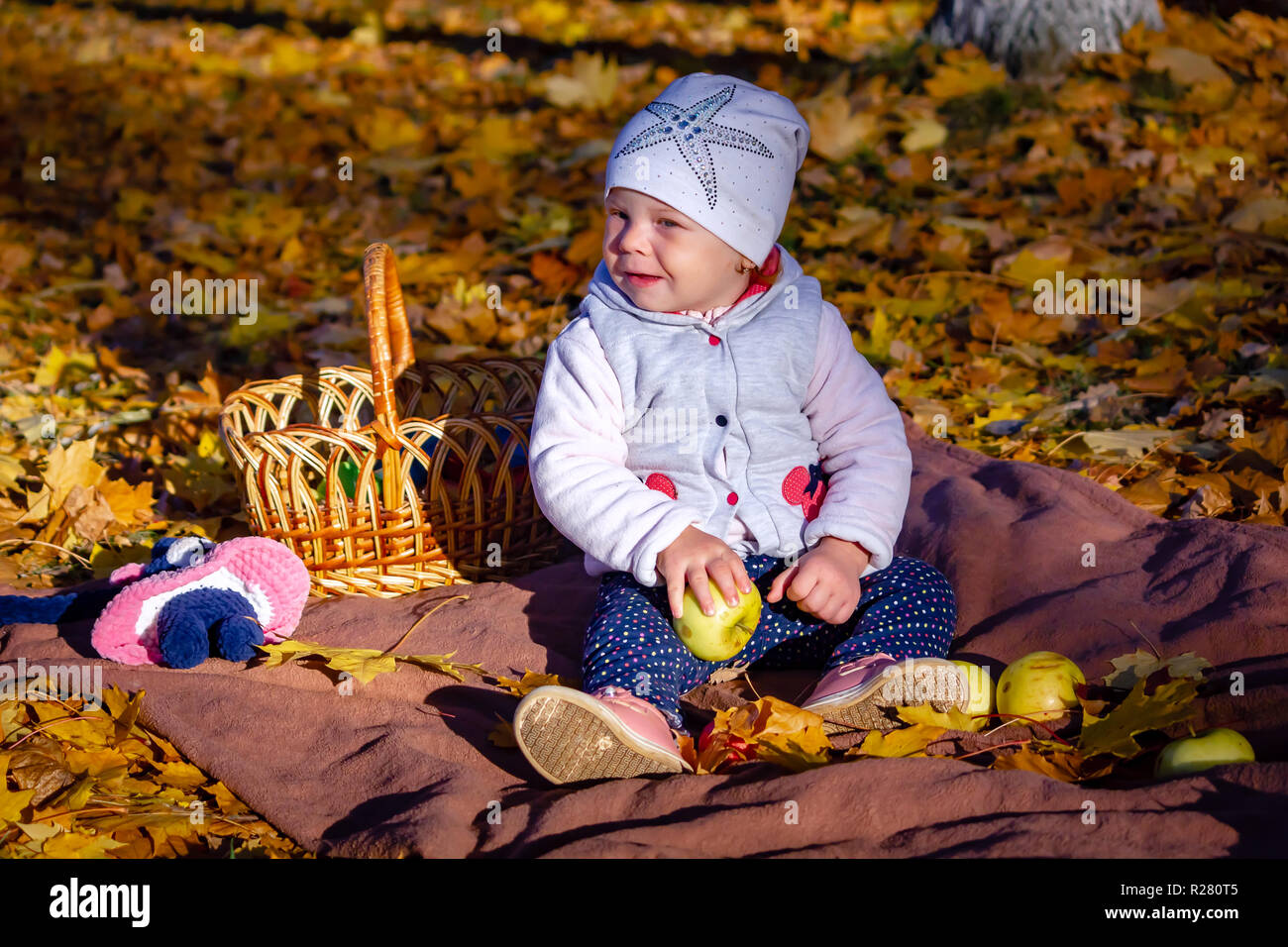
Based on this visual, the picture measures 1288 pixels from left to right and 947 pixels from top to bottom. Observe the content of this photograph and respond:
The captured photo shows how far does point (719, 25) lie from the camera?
1038cm

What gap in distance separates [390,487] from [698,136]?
1.14 metres

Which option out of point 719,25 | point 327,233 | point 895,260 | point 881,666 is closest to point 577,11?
point 719,25

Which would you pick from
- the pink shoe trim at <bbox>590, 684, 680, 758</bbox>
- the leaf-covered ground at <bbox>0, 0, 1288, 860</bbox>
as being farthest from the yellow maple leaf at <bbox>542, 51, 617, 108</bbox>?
the pink shoe trim at <bbox>590, 684, 680, 758</bbox>

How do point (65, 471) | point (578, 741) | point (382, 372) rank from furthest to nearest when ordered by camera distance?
1. point (65, 471)
2. point (382, 372)
3. point (578, 741)

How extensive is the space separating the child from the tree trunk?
4222 millimetres

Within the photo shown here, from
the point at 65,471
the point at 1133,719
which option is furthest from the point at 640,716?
the point at 65,471

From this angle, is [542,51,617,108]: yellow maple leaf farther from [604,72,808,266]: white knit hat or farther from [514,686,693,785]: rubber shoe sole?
[514,686,693,785]: rubber shoe sole

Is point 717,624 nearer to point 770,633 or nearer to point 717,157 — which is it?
point 770,633

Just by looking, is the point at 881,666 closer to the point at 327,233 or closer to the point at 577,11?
the point at 327,233

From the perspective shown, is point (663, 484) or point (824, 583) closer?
point (824, 583)

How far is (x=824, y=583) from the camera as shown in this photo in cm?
241

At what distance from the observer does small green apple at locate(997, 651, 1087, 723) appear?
221 cm

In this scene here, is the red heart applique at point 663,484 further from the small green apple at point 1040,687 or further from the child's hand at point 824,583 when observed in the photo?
the small green apple at point 1040,687

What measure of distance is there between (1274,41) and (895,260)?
3459mm
